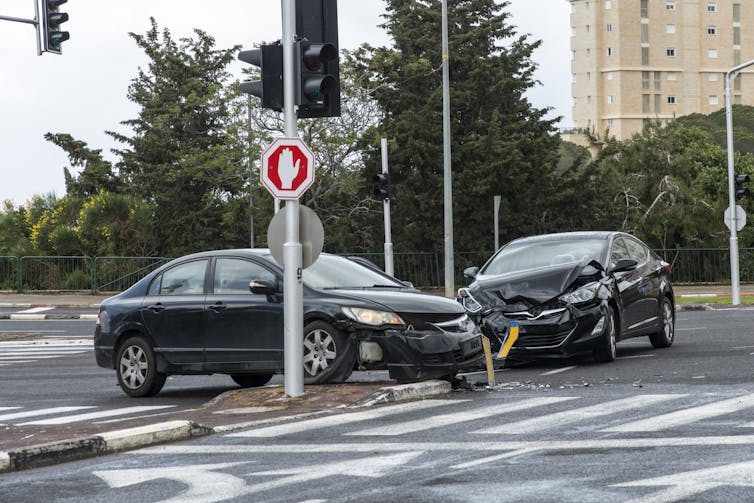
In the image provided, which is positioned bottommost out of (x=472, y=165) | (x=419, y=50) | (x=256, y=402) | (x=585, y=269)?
(x=256, y=402)

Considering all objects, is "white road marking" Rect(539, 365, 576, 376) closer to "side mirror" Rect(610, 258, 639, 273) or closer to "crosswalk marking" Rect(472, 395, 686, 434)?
"side mirror" Rect(610, 258, 639, 273)

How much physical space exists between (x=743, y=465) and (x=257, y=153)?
36.8 metres

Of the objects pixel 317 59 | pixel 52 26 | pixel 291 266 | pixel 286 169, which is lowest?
pixel 291 266

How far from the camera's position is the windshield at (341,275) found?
41.3ft

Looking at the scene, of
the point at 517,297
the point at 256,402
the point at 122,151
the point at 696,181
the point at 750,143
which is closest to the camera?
the point at 256,402

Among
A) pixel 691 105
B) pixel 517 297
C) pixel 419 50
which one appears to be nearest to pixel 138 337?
pixel 517 297

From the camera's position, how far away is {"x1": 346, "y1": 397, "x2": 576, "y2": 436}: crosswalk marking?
933cm

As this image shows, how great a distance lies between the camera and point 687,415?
9.74 metres

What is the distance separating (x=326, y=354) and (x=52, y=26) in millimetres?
12441

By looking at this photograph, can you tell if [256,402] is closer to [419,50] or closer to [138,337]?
[138,337]

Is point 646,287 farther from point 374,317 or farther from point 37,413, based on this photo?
point 37,413

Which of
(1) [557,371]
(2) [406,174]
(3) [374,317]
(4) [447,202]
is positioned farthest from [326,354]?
(2) [406,174]

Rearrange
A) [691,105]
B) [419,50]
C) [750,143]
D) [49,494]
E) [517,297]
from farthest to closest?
[691,105], [750,143], [419,50], [517,297], [49,494]

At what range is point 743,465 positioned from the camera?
24.2ft
